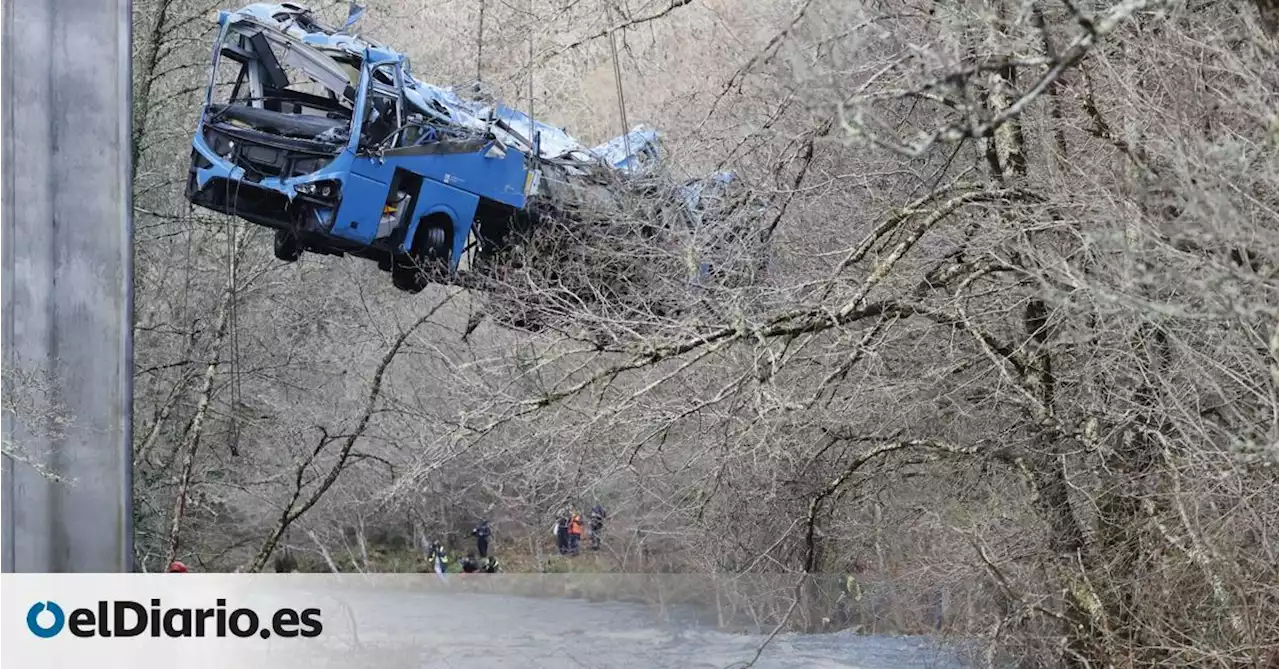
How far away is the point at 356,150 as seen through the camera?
568cm

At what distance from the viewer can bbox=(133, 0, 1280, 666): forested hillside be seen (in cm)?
491

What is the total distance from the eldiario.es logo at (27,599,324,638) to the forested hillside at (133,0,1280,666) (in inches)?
8.0

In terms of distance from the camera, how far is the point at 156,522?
19.0 ft

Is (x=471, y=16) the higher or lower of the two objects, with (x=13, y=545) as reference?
higher

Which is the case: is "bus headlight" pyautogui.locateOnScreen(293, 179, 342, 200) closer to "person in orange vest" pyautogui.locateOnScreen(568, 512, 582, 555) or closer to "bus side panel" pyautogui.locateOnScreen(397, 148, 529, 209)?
"bus side panel" pyautogui.locateOnScreen(397, 148, 529, 209)

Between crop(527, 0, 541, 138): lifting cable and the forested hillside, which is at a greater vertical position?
crop(527, 0, 541, 138): lifting cable

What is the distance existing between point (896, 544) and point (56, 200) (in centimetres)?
323

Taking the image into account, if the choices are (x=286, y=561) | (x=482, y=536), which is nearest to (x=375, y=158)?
(x=482, y=536)

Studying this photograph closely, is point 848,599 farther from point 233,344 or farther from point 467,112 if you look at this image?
point 233,344

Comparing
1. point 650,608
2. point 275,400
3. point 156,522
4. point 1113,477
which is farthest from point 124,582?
point 1113,477

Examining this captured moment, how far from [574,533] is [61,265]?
6.78ft

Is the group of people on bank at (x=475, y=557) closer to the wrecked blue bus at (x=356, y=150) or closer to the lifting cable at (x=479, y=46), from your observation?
the wrecked blue bus at (x=356, y=150)

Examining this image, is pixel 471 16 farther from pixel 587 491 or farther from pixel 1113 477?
pixel 1113 477

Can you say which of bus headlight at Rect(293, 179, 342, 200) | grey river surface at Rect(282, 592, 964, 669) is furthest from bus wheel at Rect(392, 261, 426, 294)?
grey river surface at Rect(282, 592, 964, 669)
